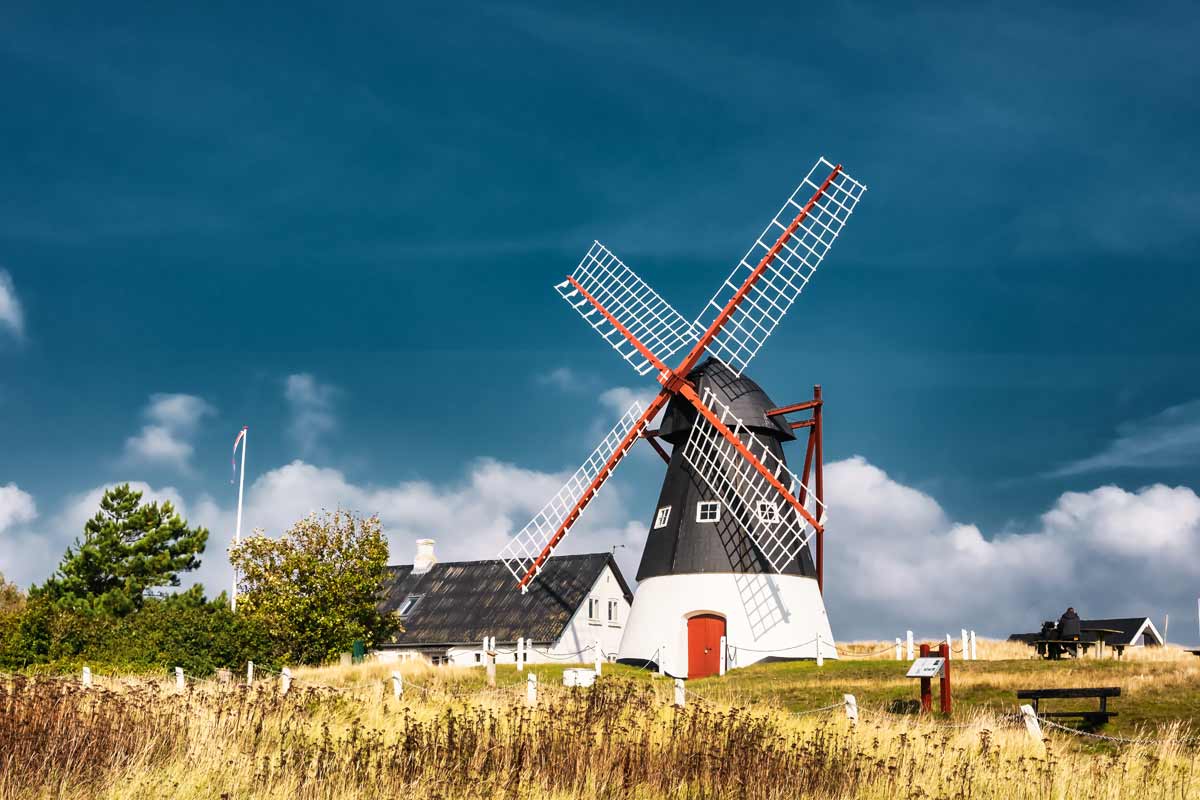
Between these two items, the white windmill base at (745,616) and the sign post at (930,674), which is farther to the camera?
the white windmill base at (745,616)

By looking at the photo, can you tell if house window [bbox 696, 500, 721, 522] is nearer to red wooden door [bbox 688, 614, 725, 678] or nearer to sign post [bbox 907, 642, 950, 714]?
red wooden door [bbox 688, 614, 725, 678]

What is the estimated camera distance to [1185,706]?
21547 mm

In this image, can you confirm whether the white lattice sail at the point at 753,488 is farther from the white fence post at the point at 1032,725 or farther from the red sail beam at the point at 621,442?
the white fence post at the point at 1032,725

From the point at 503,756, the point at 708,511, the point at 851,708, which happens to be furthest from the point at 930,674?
the point at 708,511

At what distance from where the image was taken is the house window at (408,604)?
49.3 m

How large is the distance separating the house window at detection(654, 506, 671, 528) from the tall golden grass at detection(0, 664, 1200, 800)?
2072 cm

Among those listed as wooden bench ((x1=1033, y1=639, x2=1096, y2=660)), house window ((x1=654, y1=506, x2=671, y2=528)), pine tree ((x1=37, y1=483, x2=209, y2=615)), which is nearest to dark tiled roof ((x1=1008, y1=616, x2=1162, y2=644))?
wooden bench ((x1=1033, y1=639, x2=1096, y2=660))

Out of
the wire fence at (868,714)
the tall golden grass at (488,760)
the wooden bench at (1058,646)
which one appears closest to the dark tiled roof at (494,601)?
the wooden bench at (1058,646)

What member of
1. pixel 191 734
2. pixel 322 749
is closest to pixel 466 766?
pixel 322 749

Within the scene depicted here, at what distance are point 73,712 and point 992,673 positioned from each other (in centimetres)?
1990

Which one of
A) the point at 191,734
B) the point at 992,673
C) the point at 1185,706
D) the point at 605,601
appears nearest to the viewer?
the point at 191,734

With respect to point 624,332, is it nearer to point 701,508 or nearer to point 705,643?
point 701,508

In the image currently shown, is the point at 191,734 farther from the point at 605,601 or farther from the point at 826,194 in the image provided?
the point at 605,601

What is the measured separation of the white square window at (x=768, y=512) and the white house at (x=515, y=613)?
35.8ft
